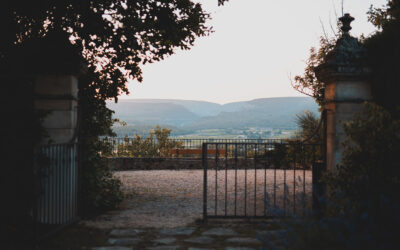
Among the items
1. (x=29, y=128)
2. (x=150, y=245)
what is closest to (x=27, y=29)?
(x=29, y=128)

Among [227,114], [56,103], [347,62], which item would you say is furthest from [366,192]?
[227,114]

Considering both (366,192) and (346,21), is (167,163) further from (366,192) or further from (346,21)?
(366,192)

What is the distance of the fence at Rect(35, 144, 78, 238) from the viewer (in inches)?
221

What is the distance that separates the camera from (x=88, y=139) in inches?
291

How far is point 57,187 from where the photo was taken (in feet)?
19.9

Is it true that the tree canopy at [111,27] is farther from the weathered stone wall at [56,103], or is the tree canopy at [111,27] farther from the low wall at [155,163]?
the low wall at [155,163]

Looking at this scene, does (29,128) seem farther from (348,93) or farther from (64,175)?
(348,93)

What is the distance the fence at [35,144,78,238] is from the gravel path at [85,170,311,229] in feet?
1.97

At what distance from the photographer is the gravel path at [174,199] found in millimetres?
6977

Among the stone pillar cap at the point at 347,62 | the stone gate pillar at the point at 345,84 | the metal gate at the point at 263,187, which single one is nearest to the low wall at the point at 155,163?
the metal gate at the point at 263,187

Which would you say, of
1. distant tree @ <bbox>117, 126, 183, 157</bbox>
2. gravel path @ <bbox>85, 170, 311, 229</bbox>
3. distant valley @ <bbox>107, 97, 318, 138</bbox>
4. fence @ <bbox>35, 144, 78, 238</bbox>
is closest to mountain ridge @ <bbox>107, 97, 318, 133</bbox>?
distant valley @ <bbox>107, 97, 318, 138</bbox>

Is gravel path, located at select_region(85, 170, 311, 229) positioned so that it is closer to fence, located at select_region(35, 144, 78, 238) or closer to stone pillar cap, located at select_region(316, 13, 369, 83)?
fence, located at select_region(35, 144, 78, 238)

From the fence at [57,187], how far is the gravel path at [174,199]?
0.60 metres

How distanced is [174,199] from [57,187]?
4.20 meters
